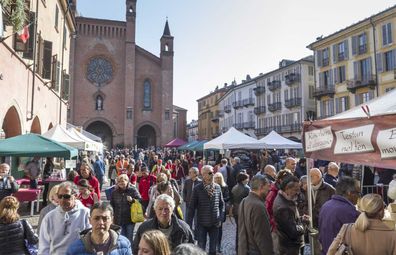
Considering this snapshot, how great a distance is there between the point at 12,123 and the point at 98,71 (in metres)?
27.8

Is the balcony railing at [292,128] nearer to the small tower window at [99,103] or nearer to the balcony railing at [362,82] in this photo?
the balcony railing at [362,82]

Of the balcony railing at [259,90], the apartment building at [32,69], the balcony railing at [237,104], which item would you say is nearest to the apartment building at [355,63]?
the balcony railing at [259,90]

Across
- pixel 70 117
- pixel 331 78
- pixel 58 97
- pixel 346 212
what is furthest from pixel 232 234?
pixel 70 117

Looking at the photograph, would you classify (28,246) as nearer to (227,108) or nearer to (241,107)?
(241,107)

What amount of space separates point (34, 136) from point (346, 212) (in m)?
8.70

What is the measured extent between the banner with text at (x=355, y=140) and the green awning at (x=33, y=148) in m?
6.84

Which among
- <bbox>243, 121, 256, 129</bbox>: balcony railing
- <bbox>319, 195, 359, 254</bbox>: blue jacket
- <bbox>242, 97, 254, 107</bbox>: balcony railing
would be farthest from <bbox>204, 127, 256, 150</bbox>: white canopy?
<bbox>242, 97, 254, 107</bbox>: balcony railing

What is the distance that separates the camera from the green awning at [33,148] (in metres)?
9.05

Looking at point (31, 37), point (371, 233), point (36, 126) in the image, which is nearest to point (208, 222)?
point (371, 233)

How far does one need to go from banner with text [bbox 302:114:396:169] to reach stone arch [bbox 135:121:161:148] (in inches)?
1505

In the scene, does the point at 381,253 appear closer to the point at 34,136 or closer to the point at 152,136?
the point at 34,136

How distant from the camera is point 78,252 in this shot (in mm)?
3201

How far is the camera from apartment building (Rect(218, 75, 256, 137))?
55562 mm

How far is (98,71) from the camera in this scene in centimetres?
4191
